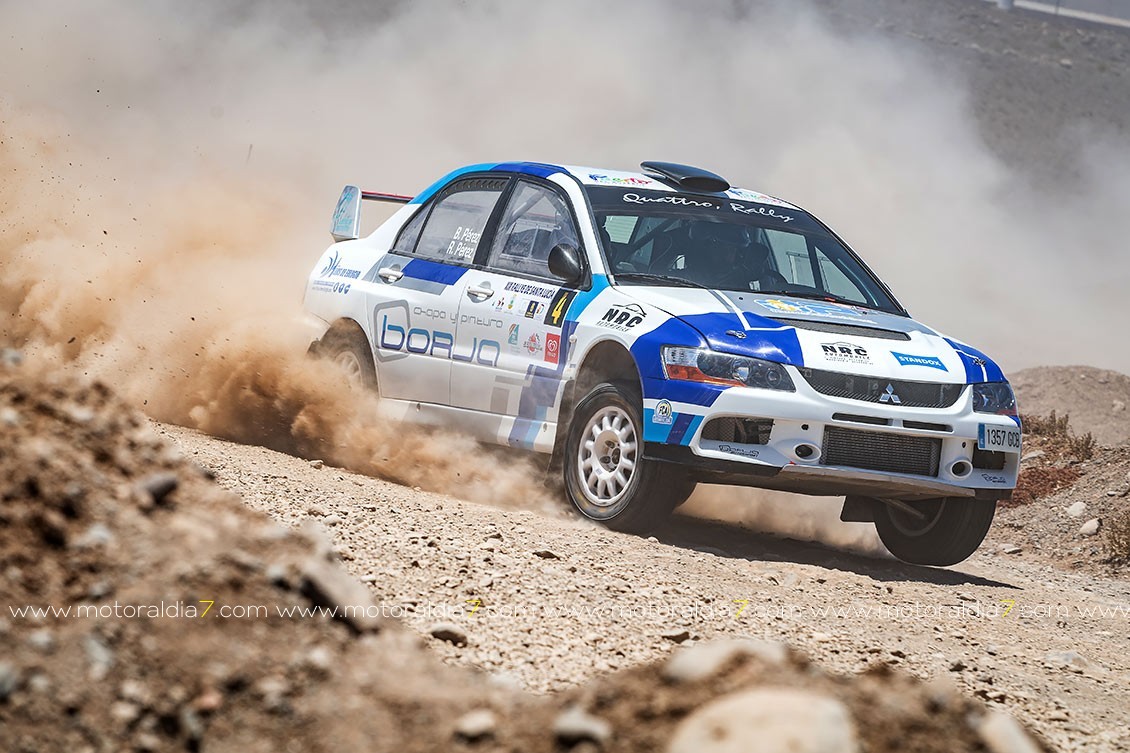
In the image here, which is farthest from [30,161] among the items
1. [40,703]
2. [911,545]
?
[40,703]

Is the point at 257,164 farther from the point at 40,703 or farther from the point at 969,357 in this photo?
the point at 40,703

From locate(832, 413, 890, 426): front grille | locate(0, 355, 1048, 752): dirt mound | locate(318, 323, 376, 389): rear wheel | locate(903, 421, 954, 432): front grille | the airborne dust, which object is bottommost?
→ locate(0, 355, 1048, 752): dirt mound

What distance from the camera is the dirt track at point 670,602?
507 cm

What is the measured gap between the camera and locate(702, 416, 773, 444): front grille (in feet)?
23.5

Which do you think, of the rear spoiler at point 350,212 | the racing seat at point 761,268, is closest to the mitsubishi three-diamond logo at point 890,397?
the racing seat at point 761,268

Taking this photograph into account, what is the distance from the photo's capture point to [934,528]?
822 centimetres

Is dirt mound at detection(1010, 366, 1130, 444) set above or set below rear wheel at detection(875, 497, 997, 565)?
above

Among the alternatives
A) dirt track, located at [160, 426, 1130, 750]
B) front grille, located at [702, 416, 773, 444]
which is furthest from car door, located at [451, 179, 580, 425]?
front grille, located at [702, 416, 773, 444]

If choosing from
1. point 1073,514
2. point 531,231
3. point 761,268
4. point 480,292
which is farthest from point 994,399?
point 1073,514

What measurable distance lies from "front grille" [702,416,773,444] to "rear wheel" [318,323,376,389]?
8.39 ft

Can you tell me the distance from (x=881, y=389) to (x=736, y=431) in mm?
716

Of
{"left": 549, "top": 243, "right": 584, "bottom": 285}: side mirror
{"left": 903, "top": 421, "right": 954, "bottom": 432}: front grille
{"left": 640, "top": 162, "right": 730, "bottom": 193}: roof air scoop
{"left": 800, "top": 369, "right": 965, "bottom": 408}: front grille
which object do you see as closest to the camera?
{"left": 800, "top": 369, "right": 965, "bottom": 408}: front grille

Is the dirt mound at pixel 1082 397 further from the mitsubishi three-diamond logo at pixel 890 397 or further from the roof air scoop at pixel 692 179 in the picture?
the mitsubishi three-diamond logo at pixel 890 397

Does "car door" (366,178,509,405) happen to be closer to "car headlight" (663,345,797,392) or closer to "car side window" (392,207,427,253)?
"car side window" (392,207,427,253)
